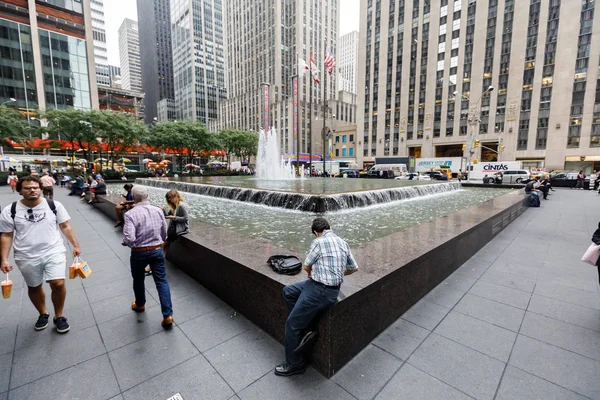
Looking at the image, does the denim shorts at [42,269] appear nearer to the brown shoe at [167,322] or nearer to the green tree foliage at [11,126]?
the brown shoe at [167,322]

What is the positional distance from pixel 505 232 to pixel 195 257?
30.4ft

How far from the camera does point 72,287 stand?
15.3 feet

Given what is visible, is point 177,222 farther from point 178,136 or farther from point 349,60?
point 349,60

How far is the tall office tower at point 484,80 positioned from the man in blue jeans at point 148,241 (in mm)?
41334

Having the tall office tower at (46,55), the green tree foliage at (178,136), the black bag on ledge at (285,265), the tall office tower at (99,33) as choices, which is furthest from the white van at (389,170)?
the tall office tower at (99,33)

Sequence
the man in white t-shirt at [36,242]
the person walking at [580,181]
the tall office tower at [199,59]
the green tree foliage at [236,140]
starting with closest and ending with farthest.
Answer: the man in white t-shirt at [36,242] < the person walking at [580,181] < the green tree foliage at [236,140] < the tall office tower at [199,59]

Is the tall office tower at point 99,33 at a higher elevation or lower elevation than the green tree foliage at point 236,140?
higher

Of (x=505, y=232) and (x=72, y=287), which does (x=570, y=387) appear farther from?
(x=505, y=232)

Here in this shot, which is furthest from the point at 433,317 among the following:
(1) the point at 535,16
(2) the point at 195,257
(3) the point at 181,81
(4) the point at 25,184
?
(3) the point at 181,81

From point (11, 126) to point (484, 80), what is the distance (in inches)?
2701

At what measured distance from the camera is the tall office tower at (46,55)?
46.3m

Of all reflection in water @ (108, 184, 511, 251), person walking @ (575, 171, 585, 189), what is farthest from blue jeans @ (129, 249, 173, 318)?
person walking @ (575, 171, 585, 189)

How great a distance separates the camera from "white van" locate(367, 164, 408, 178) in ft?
136

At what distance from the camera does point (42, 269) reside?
329cm
